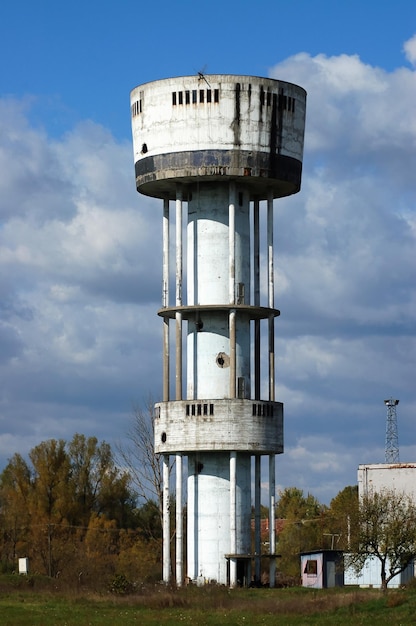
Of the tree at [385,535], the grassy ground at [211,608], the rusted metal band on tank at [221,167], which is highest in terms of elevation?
the rusted metal band on tank at [221,167]

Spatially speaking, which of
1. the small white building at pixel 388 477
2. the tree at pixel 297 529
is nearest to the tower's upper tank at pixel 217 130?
the small white building at pixel 388 477

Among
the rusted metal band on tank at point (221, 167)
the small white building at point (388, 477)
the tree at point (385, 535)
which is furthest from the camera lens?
the small white building at point (388, 477)

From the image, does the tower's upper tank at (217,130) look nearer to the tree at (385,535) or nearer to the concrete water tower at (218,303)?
the concrete water tower at (218,303)

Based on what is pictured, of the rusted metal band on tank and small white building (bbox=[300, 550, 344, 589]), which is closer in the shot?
the rusted metal band on tank

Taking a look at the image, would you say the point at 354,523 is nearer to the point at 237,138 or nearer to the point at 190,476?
the point at 190,476

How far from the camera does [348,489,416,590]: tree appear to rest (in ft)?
229

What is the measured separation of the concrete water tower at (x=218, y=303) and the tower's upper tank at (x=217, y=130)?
0.14 ft

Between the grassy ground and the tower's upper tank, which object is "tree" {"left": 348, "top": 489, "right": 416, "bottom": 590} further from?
the tower's upper tank

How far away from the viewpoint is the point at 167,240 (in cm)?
6675

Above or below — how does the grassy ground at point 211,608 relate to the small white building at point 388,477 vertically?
below

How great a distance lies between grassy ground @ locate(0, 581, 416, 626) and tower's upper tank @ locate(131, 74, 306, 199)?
17.9 m

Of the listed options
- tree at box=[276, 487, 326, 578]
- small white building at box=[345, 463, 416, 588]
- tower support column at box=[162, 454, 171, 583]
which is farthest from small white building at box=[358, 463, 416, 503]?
tower support column at box=[162, 454, 171, 583]

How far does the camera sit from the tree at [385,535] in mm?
→ 69875

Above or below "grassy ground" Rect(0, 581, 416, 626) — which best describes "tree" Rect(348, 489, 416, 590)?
above
